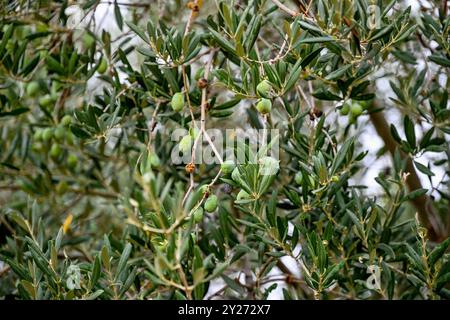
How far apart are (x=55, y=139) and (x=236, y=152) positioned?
0.92m

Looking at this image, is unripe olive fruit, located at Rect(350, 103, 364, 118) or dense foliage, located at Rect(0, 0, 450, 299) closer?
dense foliage, located at Rect(0, 0, 450, 299)

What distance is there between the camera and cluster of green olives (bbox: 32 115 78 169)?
197 centimetres

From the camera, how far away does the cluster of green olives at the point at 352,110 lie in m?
1.65

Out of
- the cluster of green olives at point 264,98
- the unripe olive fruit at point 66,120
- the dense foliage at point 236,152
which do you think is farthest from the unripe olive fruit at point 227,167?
the unripe olive fruit at point 66,120

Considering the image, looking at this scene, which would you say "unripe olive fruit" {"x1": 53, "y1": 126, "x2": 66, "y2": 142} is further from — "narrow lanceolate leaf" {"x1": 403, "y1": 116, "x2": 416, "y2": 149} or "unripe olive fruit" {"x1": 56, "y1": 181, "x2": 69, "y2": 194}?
"narrow lanceolate leaf" {"x1": 403, "y1": 116, "x2": 416, "y2": 149}

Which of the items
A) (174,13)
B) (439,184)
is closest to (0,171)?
(174,13)

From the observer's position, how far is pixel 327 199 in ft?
4.79

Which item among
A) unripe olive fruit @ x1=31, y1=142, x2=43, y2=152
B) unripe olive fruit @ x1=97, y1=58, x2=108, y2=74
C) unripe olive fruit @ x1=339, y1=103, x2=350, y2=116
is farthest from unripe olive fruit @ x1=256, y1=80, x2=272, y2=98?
unripe olive fruit @ x1=31, y1=142, x2=43, y2=152

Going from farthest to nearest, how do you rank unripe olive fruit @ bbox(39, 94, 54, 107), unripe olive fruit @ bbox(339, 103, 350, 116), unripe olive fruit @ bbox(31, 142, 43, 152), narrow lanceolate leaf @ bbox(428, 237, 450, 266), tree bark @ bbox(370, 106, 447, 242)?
unripe olive fruit @ bbox(31, 142, 43, 152) < tree bark @ bbox(370, 106, 447, 242) < unripe olive fruit @ bbox(39, 94, 54, 107) < unripe olive fruit @ bbox(339, 103, 350, 116) < narrow lanceolate leaf @ bbox(428, 237, 450, 266)
